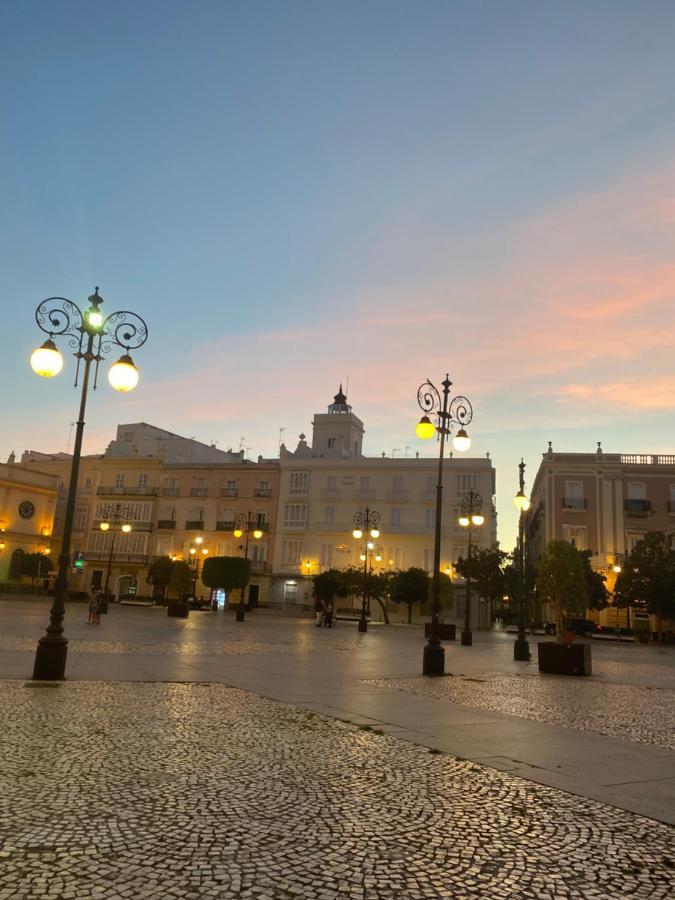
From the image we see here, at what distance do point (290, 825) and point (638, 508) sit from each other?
51225mm

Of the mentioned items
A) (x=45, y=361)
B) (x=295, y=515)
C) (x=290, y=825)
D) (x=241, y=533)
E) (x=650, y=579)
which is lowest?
(x=290, y=825)

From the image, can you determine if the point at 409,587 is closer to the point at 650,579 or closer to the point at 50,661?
the point at 650,579

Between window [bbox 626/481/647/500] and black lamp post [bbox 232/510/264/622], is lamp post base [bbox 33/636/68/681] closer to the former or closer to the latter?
black lamp post [bbox 232/510/264/622]

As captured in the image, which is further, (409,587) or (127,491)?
(127,491)

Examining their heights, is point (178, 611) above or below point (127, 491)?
below

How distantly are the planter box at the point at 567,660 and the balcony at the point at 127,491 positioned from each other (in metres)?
53.7

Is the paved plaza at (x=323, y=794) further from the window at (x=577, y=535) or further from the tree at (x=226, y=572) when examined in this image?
the window at (x=577, y=535)

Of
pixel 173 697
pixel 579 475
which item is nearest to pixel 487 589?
pixel 579 475

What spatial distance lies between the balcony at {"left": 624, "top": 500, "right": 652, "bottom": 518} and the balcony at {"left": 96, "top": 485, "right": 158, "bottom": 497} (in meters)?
41.4

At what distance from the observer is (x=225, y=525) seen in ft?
205

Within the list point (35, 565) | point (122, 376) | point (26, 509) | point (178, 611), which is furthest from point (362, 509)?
point (122, 376)

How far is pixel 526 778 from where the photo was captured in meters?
5.78

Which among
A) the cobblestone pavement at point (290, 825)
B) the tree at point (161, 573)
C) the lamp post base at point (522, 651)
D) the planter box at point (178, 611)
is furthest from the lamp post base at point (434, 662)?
the tree at point (161, 573)

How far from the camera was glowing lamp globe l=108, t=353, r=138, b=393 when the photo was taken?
10945 mm
